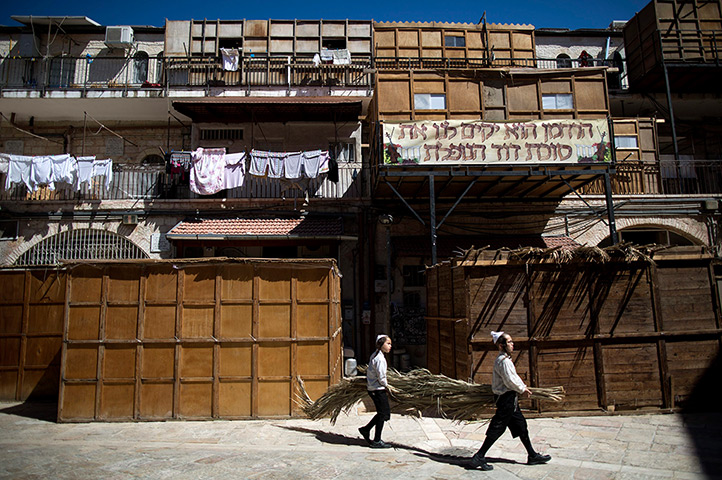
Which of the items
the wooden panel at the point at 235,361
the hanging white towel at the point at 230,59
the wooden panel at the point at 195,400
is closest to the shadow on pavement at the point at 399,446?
the wooden panel at the point at 235,361

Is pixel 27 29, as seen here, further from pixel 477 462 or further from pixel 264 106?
pixel 477 462

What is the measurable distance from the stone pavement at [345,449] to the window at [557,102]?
29.1ft

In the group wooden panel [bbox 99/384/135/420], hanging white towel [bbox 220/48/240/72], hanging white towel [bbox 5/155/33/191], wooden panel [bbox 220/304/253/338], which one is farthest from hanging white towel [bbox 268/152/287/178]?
wooden panel [bbox 99/384/135/420]

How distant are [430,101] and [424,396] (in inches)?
357

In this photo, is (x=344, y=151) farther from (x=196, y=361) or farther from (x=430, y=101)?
(x=196, y=361)

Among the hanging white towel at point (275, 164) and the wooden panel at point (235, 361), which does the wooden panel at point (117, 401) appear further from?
the hanging white towel at point (275, 164)

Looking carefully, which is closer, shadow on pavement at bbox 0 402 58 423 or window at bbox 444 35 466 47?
shadow on pavement at bbox 0 402 58 423

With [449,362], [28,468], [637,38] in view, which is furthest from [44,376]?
[637,38]

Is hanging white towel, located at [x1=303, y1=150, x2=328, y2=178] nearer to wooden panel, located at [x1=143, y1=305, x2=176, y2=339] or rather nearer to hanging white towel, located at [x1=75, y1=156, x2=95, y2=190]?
hanging white towel, located at [x1=75, y1=156, x2=95, y2=190]

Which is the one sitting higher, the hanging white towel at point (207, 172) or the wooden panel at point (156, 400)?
the hanging white towel at point (207, 172)

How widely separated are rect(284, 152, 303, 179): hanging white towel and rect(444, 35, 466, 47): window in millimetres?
7609

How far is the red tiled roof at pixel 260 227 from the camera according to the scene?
1297cm

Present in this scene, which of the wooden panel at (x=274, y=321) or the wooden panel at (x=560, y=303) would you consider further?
the wooden panel at (x=274, y=321)

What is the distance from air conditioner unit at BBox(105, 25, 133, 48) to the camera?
645 inches
